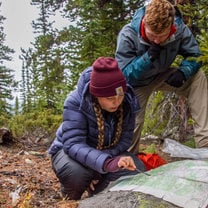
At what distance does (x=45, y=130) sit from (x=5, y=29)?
15.6m

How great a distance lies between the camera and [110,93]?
3092 millimetres

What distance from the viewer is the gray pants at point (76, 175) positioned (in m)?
3.37

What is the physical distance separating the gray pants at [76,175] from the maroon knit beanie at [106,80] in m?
0.69

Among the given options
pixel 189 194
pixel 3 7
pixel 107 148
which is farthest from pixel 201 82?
pixel 3 7

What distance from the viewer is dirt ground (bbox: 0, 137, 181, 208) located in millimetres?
3207

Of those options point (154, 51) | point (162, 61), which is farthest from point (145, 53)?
point (162, 61)

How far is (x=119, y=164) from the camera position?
283 cm

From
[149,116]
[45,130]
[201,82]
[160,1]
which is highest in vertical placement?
[160,1]

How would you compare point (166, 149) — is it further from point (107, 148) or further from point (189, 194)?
point (189, 194)

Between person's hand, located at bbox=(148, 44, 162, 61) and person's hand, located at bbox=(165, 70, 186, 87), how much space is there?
16.7 inches

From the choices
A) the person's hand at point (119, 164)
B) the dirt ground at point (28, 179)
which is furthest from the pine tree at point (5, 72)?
the person's hand at point (119, 164)

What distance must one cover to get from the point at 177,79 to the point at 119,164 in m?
1.79

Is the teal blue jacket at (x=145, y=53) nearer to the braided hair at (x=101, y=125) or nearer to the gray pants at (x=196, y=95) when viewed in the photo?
the gray pants at (x=196, y=95)

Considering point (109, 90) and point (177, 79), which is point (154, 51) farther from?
point (109, 90)
